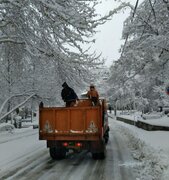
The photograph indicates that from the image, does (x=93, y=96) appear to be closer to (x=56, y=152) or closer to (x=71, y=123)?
(x=71, y=123)

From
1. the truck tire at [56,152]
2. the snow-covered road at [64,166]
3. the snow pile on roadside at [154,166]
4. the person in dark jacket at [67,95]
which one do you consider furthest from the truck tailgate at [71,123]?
the snow pile on roadside at [154,166]

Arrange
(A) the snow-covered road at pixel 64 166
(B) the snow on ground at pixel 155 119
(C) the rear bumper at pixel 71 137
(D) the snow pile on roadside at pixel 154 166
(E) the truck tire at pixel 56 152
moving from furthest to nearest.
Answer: (B) the snow on ground at pixel 155 119
(E) the truck tire at pixel 56 152
(C) the rear bumper at pixel 71 137
(A) the snow-covered road at pixel 64 166
(D) the snow pile on roadside at pixel 154 166

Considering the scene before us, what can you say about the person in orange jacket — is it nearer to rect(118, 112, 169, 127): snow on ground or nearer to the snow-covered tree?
the snow-covered tree

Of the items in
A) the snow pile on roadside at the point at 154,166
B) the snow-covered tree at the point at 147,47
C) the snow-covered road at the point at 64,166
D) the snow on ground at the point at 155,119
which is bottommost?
the snow-covered road at the point at 64,166

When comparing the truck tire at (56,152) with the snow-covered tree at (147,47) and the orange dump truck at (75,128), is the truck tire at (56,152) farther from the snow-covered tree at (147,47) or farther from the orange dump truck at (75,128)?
the snow-covered tree at (147,47)

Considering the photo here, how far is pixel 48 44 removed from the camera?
45.3ft

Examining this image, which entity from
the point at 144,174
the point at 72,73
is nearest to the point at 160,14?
the point at 72,73

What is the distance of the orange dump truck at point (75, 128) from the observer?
12031mm

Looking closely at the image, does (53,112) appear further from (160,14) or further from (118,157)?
(160,14)

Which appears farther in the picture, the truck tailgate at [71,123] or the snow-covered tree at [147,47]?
the snow-covered tree at [147,47]

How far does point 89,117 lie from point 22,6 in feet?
14.3

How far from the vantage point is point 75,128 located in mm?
12203

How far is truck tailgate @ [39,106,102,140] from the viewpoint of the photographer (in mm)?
12031

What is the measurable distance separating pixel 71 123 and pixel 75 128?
0.77 feet
